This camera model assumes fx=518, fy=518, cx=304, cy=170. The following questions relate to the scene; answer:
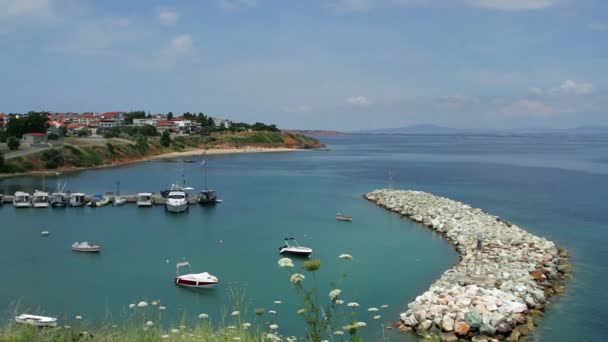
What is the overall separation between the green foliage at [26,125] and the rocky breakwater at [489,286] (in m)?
65.8

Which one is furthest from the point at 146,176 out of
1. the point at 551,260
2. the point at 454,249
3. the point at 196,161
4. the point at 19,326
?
the point at 19,326

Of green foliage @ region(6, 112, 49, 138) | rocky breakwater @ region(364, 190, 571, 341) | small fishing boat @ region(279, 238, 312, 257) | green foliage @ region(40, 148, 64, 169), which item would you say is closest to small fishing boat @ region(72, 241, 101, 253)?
small fishing boat @ region(279, 238, 312, 257)

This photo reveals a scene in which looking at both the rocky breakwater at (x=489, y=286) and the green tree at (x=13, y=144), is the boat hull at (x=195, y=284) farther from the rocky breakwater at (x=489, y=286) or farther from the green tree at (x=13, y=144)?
the green tree at (x=13, y=144)

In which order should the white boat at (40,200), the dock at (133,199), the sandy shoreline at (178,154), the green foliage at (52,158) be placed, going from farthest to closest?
the green foliage at (52,158) → the sandy shoreline at (178,154) → the dock at (133,199) → the white boat at (40,200)

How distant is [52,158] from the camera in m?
58.5

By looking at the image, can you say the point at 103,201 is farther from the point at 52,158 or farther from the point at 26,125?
the point at 26,125

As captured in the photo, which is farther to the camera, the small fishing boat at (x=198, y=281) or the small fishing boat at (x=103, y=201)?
the small fishing boat at (x=103, y=201)

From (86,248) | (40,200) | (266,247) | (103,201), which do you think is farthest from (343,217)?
(40,200)

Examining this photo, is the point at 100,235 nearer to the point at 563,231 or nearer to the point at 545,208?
the point at 563,231

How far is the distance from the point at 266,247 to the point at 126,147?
185 ft

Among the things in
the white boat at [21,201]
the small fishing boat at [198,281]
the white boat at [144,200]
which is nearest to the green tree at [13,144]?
the white boat at [21,201]

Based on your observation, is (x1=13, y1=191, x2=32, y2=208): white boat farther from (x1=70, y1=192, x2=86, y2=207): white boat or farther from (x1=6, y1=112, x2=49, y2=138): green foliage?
(x1=6, y1=112, x2=49, y2=138): green foliage

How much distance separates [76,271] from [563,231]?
79.2 feet

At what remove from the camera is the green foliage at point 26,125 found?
72750 mm
